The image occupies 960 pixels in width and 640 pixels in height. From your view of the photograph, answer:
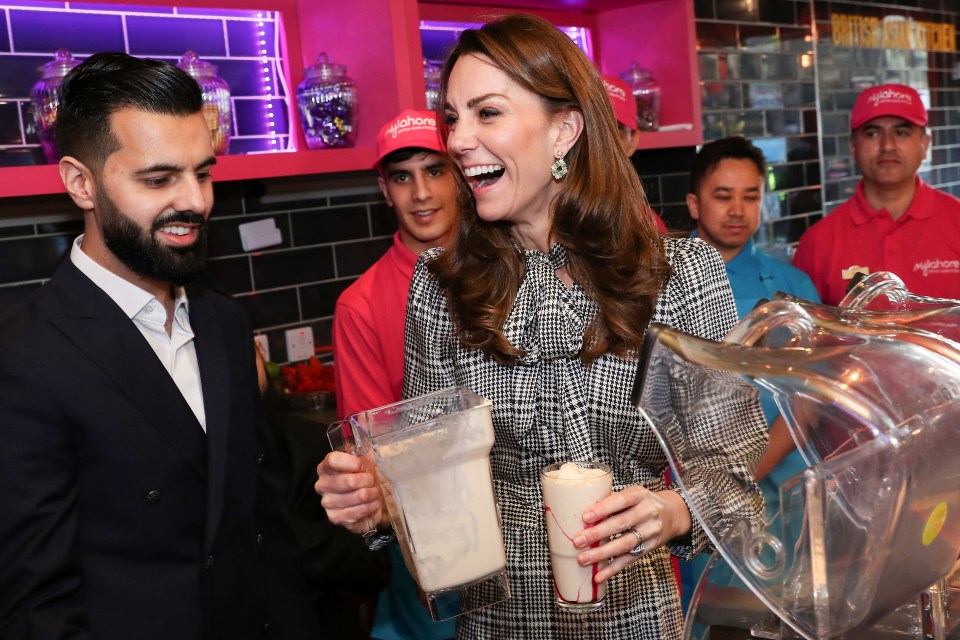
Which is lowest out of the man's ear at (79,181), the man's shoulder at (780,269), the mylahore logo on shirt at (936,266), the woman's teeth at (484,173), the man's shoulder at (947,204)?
the mylahore logo on shirt at (936,266)

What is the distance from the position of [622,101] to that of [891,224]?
47.0 inches

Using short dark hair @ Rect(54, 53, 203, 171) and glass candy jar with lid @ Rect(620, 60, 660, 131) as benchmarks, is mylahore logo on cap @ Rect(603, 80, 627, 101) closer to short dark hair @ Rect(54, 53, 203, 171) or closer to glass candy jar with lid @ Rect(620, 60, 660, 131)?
glass candy jar with lid @ Rect(620, 60, 660, 131)

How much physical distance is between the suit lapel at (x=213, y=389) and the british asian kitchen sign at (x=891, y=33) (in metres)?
4.47

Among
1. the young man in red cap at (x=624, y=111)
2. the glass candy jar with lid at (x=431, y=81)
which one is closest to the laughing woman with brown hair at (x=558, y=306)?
the glass candy jar with lid at (x=431, y=81)

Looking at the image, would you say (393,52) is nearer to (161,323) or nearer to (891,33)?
(161,323)

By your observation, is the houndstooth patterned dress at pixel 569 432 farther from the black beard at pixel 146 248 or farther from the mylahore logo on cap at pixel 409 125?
the mylahore logo on cap at pixel 409 125

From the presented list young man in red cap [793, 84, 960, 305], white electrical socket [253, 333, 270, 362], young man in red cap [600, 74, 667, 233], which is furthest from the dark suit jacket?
young man in red cap [793, 84, 960, 305]

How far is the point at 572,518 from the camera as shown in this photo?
1.24 meters

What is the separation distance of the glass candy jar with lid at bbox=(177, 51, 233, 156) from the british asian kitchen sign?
153 inches

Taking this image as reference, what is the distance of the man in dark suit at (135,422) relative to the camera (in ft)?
4.90

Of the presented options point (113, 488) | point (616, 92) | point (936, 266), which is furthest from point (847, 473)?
point (936, 266)

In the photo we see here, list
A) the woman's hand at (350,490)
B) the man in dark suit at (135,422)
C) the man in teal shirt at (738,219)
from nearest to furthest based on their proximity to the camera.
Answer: the woman's hand at (350,490), the man in dark suit at (135,422), the man in teal shirt at (738,219)

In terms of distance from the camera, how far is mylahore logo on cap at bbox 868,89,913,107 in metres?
3.73

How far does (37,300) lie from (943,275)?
3.06 metres
